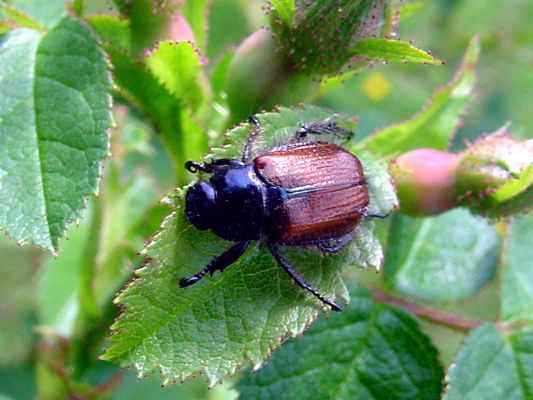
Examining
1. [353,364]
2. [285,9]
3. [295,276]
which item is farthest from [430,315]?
[285,9]

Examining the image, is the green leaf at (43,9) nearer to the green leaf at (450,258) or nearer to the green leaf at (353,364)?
the green leaf at (353,364)

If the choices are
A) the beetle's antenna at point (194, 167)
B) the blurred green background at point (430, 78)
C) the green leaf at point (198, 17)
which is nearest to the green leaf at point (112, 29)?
the green leaf at point (198, 17)

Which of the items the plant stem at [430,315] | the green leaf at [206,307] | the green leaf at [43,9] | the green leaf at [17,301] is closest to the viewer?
the green leaf at [206,307]

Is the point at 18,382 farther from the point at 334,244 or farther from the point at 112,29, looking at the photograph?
the point at 334,244

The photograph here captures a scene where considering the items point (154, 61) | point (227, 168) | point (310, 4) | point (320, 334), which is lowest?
point (320, 334)

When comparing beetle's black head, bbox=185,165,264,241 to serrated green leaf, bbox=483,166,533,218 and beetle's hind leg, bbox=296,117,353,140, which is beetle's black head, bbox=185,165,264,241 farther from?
serrated green leaf, bbox=483,166,533,218

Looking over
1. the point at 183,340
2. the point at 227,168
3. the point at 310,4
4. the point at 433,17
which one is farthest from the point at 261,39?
the point at 433,17

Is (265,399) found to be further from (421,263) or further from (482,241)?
(482,241)
